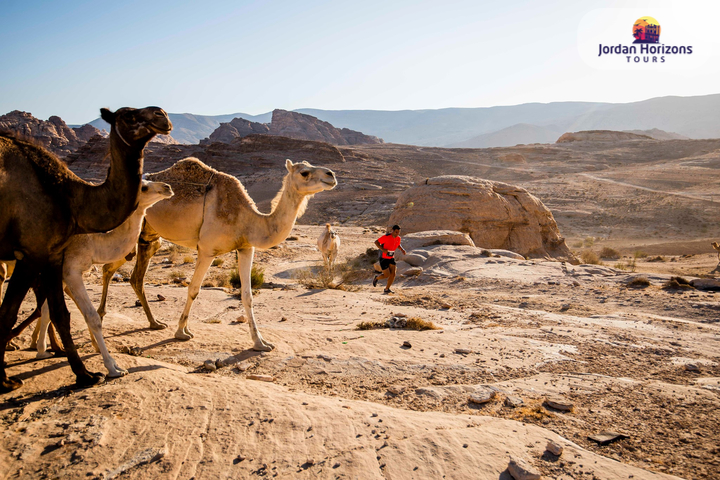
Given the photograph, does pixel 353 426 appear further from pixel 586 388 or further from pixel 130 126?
pixel 130 126

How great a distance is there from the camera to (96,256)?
490cm

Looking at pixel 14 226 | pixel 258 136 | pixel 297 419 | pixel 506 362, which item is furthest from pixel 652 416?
pixel 258 136

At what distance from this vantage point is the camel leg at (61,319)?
4.27 metres

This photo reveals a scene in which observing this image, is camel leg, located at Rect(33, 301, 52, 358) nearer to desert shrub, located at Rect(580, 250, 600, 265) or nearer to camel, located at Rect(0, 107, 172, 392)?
camel, located at Rect(0, 107, 172, 392)

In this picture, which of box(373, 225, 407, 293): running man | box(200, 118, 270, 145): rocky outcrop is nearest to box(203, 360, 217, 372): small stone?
box(373, 225, 407, 293): running man

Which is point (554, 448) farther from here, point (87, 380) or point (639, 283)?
point (639, 283)

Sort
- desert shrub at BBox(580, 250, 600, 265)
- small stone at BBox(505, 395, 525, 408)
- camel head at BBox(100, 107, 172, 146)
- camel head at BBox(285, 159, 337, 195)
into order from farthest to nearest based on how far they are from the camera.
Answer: desert shrub at BBox(580, 250, 600, 265)
camel head at BBox(285, 159, 337, 195)
small stone at BBox(505, 395, 525, 408)
camel head at BBox(100, 107, 172, 146)

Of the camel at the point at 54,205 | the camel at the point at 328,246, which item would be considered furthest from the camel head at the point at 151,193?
the camel at the point at 328,246

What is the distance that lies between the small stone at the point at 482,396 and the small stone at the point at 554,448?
1021mm

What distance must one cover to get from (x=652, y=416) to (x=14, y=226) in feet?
20.3

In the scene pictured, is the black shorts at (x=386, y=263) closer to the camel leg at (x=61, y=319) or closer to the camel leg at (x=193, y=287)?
the camel leg at (x=193, y=287)

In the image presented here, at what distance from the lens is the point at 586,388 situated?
5098 millimetres

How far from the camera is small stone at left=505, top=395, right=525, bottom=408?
465 cm

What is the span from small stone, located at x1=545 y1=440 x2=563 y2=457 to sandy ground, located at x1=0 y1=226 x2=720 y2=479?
4 cm
